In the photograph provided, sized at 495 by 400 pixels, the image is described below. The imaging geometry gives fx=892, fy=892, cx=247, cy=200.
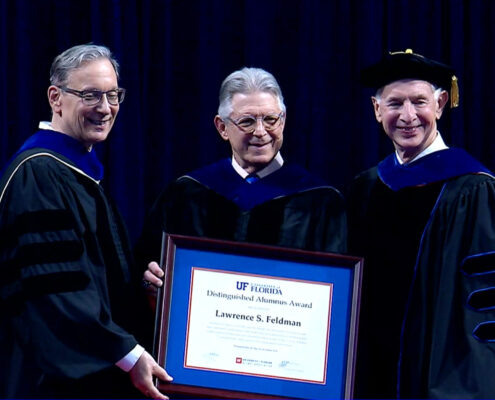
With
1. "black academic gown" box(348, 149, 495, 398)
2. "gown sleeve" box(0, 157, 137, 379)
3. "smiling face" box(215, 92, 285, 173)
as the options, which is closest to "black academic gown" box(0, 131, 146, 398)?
"gown sleeve" box(0, 157, 137, 379)

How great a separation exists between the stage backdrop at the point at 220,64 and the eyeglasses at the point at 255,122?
1031 millimetres

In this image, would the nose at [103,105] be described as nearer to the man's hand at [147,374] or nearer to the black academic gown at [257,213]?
the black academic gown at [257,213]

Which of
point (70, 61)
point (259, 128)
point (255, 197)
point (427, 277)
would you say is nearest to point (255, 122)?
point (259, 128)

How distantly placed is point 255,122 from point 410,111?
0.64m

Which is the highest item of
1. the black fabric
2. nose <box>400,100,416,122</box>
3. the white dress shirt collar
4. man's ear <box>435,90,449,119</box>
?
the black fabric

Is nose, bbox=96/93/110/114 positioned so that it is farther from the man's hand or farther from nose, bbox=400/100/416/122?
nose, bbox=400/100/416/122

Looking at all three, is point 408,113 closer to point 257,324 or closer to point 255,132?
point 255,132

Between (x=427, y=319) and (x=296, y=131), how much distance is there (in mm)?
1511

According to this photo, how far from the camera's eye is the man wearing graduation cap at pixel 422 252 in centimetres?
340

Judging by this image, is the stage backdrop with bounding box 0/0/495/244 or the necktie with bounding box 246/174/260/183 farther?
the stage backdrop with bounding box 0/0/495/244

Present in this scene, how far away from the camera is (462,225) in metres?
3.46

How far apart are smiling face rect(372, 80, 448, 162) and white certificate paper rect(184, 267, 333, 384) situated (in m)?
0.81

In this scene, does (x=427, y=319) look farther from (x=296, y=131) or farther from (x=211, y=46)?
(x=211, y=46)

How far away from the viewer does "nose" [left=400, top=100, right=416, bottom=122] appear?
3617 mm
